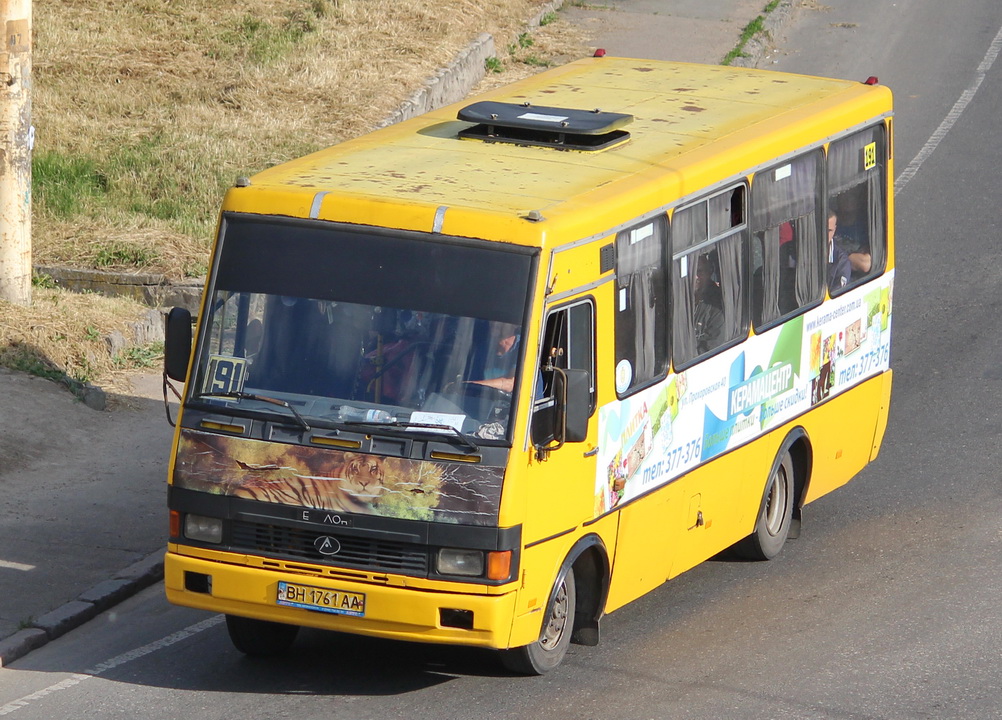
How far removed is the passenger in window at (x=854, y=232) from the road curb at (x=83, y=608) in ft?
16.8

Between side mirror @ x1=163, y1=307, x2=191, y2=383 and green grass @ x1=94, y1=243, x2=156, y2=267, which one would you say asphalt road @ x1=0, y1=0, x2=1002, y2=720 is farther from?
green grass @ x1=94, y1=243, x2=156, y2=267

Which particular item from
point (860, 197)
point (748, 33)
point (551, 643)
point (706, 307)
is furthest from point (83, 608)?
point (748, 33)

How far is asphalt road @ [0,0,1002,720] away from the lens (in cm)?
859

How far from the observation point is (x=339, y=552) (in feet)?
26.9

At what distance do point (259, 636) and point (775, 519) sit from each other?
387cm

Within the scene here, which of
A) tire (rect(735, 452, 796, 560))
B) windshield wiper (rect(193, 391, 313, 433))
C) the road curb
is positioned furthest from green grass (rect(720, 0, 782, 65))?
windshield wiper (rect(193, 391, 313, 433))

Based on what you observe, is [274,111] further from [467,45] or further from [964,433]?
[964,433]

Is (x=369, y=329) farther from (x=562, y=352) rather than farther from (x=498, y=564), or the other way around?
(x=498, y=564)

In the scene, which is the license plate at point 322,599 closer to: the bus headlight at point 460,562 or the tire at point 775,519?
the bus headlight at point 460,562

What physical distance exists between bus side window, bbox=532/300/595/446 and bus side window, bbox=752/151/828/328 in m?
2.18

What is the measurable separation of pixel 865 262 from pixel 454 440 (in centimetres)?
496

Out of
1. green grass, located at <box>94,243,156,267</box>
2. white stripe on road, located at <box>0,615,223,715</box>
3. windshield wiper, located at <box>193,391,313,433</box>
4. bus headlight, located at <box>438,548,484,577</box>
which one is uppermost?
windshield wiper, located at <box>193,391,313,433</box>

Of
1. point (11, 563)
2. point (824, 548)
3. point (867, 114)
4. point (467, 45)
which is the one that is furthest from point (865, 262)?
point (467, 45)

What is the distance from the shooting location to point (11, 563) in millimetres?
10500
